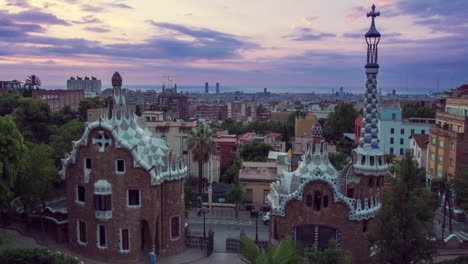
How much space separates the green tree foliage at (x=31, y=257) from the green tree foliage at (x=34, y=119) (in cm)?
4059

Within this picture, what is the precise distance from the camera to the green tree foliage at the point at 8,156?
3215 cm

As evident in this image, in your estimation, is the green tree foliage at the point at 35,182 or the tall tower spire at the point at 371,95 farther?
the green tree foliage at the point at 35,182

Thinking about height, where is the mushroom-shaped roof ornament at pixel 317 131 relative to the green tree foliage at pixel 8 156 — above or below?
above

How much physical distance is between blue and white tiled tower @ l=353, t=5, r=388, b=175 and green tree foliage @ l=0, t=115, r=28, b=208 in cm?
2725

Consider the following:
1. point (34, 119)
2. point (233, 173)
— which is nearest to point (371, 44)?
point (233, 173)

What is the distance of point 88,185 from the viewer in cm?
3050

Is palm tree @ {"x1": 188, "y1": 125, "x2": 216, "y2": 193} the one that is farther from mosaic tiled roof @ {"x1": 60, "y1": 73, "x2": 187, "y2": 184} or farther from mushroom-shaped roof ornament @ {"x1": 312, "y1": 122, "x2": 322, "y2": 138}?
mushroom-shaped roof ornament @ {"x1": 312, "y1": 122, "x2": 322, "y2": 138}

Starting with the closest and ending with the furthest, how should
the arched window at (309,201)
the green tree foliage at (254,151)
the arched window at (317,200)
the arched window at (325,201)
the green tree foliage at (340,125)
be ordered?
the arched window at (325,201)
the arched window at (317,200)
the arched window at (309,201)
the green tree foliage at (254,151)
the green tree foliage at (340,125)

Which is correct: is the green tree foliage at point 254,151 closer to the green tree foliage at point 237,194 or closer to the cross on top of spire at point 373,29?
the green tree foliage at point 237,194

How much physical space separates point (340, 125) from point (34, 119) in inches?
2492

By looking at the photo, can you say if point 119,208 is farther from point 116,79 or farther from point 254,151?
point 254,151

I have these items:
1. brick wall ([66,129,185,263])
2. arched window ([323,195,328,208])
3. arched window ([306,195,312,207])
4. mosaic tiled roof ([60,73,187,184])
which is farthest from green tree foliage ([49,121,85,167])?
arched window ([323,195,328,208])

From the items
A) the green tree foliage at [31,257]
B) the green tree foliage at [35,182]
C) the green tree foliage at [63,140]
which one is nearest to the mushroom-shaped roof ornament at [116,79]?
the green tree foliage at [35,182]

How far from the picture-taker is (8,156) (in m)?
32.9
